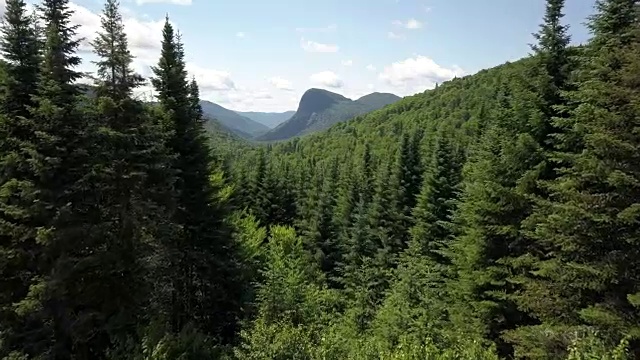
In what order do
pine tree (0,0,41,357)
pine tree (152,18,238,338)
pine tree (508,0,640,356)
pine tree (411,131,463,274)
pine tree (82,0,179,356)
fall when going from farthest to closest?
pine tree (411,131,463,274) < pine tree (152,18,238,338) < pine tree (82,0,179,356) < pine tree (0,0,41,357) < pine tree (508,0,640,356)

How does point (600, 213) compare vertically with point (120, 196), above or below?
above

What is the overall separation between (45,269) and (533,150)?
54.8 feet

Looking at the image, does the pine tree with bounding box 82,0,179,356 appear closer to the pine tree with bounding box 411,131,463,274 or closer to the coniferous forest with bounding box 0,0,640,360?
the coniferous forest with bounding box 0,0,640,360

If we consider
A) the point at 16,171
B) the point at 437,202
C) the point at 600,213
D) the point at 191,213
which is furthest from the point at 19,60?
the point at 437,202

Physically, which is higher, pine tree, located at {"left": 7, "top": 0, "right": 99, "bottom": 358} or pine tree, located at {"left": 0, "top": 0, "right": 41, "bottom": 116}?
pine tree, located at {"left": 0, "top": 0, "right": 41, "bottom": 116}

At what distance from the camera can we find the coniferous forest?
42.0 feet

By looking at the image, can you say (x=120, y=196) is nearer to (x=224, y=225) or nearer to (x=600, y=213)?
(x=224, y=225)

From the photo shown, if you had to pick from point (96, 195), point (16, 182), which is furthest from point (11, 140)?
point (96, 195)

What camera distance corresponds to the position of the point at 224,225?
22.1 meters

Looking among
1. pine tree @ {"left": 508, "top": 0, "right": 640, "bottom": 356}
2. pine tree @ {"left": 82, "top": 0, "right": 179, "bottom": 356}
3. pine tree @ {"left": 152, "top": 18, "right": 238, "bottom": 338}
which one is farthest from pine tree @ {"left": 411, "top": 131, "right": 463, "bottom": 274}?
pine tree @ {"left": 82, "top": 0, "right": 179, "bottom": 356}

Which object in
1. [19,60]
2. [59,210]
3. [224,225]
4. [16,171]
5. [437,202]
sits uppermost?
[19,60]

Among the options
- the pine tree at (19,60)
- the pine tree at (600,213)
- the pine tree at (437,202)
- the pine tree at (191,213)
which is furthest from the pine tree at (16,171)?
the pine tree at (437,202)

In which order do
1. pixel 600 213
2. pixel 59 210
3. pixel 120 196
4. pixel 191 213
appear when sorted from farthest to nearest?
pixel 191 213, pixel 120 196, pixel 59 210, pixel 600 213

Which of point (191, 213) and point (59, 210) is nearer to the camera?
point (59, 210)
